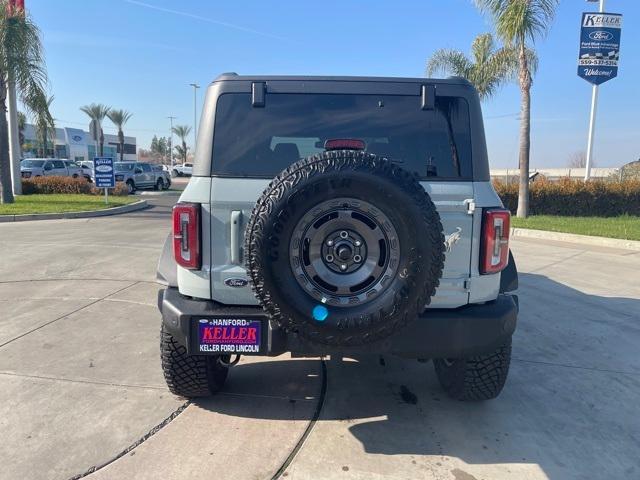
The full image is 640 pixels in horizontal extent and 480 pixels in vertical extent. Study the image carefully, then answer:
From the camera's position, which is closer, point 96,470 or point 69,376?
point 96,470

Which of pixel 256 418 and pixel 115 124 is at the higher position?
pixel 115 124

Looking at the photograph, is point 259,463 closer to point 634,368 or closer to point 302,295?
point 302,295

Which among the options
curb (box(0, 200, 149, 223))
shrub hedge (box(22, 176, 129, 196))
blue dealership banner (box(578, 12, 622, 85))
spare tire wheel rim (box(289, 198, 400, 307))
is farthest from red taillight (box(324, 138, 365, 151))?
shrub hedge (box(22, 176, 129, 196))

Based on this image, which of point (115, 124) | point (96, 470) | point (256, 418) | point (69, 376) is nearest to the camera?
point (96, 470)

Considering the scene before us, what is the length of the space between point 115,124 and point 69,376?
199 feet

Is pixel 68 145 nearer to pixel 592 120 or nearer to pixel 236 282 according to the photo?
pixel 592 120

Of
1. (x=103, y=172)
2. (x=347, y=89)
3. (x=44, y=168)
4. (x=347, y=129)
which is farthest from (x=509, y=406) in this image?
(x=44, y=168)

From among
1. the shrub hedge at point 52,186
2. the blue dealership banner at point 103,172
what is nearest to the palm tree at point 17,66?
the blue dealership banner at point 103,172

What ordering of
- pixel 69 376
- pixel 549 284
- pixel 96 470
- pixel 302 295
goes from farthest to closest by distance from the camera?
pixel 549 284
pixel 69 376
pixel 96 470
pixel 302 295

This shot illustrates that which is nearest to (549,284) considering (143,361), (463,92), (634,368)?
(634,368)

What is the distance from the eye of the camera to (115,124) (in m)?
58.1

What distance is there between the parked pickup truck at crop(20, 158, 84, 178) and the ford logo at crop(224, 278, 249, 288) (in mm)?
28120

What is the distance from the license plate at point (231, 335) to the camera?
2.65 metres

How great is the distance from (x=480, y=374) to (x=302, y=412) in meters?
1.23
